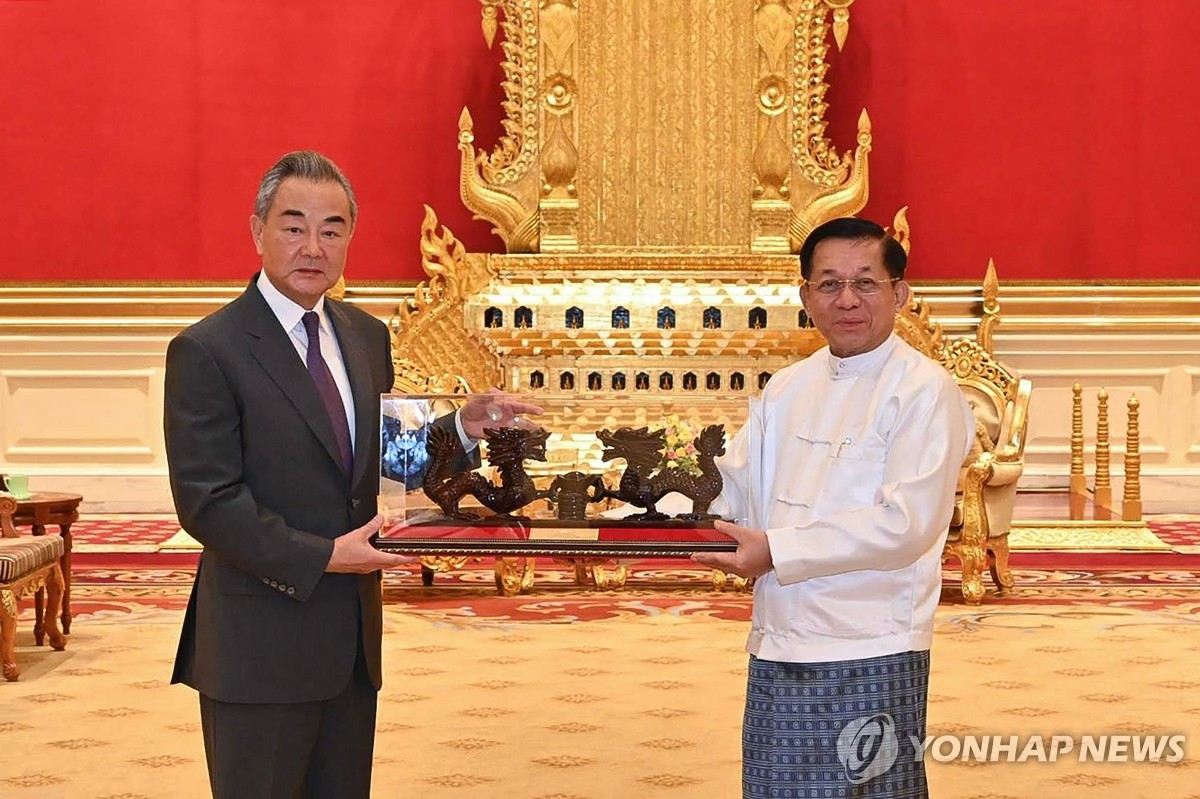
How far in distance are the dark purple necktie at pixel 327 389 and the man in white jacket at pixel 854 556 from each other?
0.65 m

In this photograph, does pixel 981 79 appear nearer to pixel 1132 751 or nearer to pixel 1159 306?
pixel 1159 306

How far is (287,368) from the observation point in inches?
94.7

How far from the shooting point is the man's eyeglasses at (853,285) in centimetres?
247

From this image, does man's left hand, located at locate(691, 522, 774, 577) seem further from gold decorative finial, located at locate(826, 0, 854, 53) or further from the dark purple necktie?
gold decorative finial, located at locate(826, 0, 854, 53)

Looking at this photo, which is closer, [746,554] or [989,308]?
[746,554]

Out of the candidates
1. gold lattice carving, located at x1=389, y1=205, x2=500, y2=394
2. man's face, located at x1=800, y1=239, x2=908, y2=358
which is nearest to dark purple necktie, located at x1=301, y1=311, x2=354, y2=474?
A: man's face, located at x1=800, y1=239, x2=908, y2=358

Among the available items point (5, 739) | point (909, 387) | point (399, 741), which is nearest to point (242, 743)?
point (909, 387)

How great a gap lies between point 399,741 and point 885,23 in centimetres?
608

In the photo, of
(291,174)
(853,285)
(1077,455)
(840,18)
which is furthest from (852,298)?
(1077,455)

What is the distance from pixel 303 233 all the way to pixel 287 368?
23cm

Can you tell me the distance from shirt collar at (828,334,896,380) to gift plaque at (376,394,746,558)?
0.27m

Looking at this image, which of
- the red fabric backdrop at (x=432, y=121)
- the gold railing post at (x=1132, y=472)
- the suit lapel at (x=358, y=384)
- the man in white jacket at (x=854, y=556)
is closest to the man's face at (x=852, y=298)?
the man in white jacket at (x=854, y=556)

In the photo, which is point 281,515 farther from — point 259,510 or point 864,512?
point 864,512

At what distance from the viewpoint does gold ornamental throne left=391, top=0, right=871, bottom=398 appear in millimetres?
7867
